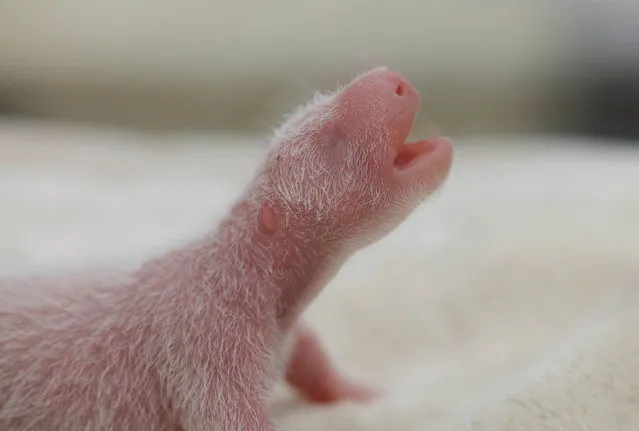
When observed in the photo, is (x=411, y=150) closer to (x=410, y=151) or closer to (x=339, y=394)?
(x=410, y=151)

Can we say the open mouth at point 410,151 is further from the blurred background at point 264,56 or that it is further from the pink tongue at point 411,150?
the blurred background at point 264,56

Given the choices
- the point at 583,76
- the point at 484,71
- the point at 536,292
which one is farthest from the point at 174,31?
the point at 536,292

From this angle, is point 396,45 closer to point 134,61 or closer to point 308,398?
point 134,61

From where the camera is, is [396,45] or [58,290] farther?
[396,45]

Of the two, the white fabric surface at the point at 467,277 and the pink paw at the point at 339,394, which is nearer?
the white fabric surface at the point at 467,277

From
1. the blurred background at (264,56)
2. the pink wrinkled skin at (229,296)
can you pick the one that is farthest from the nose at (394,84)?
the blurred background at (264,56)

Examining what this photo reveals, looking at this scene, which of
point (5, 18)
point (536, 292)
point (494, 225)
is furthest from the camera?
point (5, 18)

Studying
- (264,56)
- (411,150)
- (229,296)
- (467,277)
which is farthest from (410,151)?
(264,56)
